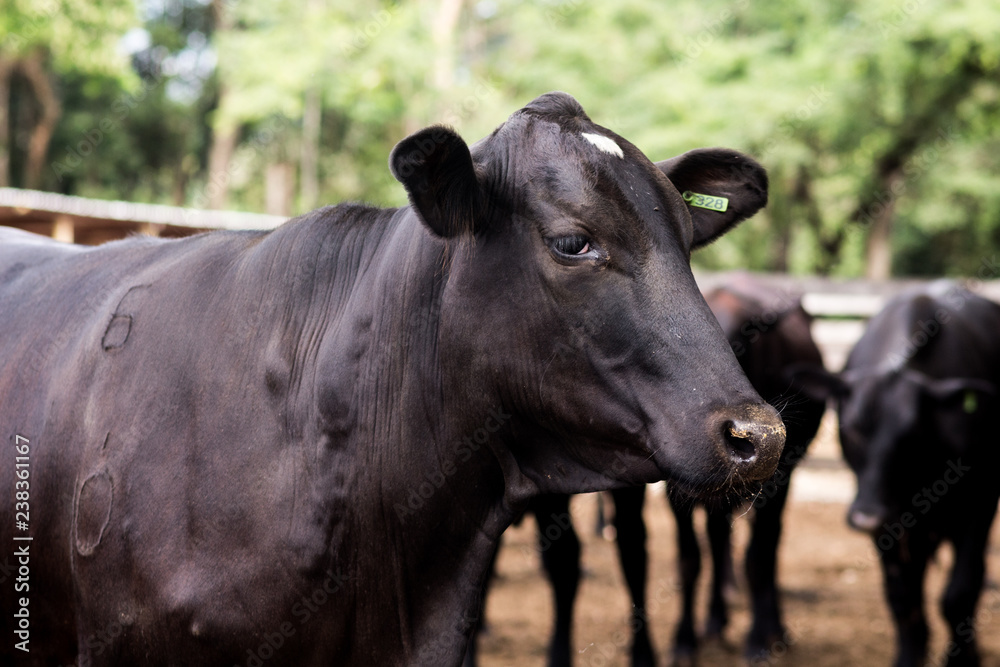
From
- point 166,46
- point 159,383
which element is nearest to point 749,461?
point 159,383

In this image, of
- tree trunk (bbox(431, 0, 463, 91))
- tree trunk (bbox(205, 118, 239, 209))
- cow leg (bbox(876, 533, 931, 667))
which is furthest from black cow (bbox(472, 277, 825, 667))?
tree trunk (bbox(205, 118, 239, 209))

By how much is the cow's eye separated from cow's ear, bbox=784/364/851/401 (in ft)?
13.4

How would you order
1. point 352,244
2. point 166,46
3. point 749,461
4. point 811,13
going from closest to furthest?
point 749,461 → point 352,244 → point 811,13 → point 166,46

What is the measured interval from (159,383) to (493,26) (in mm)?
29673

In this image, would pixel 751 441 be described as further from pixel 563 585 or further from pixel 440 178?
pixel 563 585

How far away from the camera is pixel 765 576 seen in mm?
6305

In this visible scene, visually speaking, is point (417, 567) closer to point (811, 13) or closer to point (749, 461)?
point (749, 461)

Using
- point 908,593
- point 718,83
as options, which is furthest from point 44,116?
point 908,593

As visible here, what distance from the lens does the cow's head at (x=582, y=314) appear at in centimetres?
200

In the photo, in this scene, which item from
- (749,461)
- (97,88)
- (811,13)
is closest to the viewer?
(749,461)

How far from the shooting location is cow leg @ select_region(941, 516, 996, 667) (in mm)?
5324

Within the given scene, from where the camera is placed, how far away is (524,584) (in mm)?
7488

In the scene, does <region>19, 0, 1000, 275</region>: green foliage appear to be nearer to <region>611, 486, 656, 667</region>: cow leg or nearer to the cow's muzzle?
<region>611, 486, 656, 667</region>: cow leg

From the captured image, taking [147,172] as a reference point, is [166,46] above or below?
above
